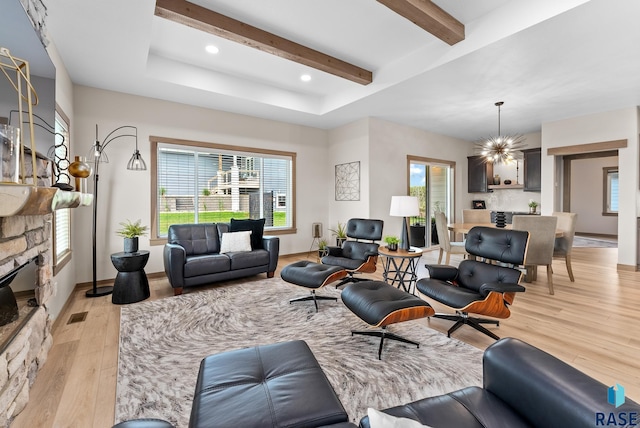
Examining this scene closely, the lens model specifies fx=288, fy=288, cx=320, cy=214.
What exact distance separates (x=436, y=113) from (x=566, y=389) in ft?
16.7

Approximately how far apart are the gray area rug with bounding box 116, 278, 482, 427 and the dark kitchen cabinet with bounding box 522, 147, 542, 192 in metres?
5.44

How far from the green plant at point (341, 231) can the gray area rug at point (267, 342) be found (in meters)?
2.19

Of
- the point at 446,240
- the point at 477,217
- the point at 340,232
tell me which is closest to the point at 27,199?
the point at 340,232

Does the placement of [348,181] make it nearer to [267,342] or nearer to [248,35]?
[248,35]

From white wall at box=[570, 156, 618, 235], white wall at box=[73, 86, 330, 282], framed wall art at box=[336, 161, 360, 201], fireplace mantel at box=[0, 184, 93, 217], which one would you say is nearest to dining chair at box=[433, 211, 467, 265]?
framed wall art at box=[336, 161, 360, 201]

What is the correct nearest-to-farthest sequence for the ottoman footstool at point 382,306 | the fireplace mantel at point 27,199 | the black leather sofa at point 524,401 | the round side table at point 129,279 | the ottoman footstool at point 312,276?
the black leather sofa at point 524,401, the fireplace mantel at point 27,199, the ottoman footstool at point 382,306, the ottoman footstool at point 312,276, the round side table at point 129,279

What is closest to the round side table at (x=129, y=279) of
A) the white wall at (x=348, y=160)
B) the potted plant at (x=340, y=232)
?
the potted plant at (x=340, y=232)

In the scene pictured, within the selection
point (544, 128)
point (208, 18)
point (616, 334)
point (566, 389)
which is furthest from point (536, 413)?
point (544, 128)

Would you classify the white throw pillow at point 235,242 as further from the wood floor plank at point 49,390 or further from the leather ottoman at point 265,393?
the leather ottoman at point 265,393

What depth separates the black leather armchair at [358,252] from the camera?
12.1ft

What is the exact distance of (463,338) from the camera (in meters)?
2.53

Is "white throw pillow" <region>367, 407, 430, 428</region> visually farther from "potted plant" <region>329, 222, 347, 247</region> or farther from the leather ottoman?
"potted plant" <region>329, 222, 347, 247</region>

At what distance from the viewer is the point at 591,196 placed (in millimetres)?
8742

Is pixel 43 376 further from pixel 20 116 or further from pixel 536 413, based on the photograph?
pixel 536 413
